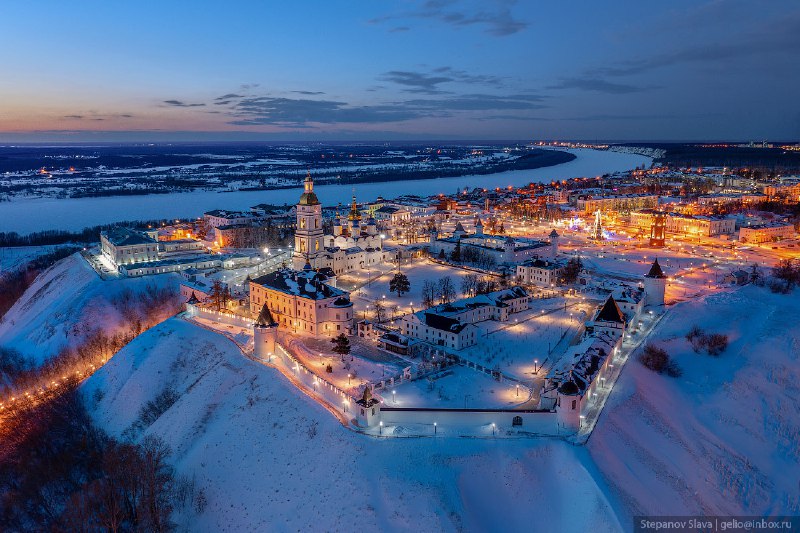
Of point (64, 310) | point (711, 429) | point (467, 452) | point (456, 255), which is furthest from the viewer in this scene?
point (456, 255)

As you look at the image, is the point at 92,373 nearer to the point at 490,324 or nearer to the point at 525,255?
the point at 490,324

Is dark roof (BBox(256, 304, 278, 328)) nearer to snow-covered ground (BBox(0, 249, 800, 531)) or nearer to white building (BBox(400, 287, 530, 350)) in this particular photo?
snow-covered ground (BBox(0, 249, 800, 531))

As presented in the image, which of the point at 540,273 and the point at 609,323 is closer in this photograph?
the point at 609,323

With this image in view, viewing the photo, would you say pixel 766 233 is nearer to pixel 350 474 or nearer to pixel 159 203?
pixel 350 474

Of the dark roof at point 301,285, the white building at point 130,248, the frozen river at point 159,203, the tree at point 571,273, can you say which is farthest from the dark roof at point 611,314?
the frozen river at point 159,203

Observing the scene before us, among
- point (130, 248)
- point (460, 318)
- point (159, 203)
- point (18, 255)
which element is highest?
point (460, 318)

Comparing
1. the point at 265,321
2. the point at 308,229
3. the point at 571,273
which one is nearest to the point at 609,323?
the point at 571,273
